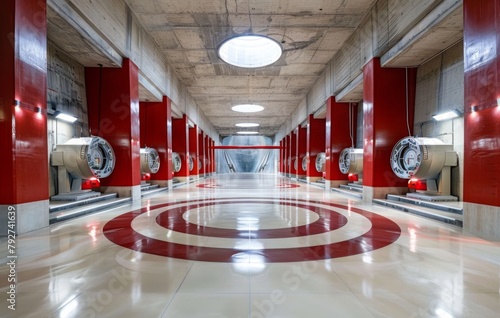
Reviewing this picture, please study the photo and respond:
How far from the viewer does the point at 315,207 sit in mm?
6582

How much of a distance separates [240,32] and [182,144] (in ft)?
26.2

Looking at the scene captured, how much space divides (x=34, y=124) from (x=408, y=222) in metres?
6.82

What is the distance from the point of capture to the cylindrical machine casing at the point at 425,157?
20.8ft

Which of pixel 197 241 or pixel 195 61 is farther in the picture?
pixel 195 61

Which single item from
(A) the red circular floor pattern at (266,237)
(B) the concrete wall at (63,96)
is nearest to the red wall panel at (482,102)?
(A) the red circular floor pattern at (266,237)

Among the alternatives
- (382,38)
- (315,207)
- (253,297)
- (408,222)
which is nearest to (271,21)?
(382,38)

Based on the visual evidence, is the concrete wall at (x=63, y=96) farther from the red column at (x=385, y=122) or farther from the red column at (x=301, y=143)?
the red column at (x=301, y=143)

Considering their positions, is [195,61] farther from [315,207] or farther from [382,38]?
[315,207]

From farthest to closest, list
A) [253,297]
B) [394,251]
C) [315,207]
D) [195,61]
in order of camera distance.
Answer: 1. [195,61]
2. [315,207]
3. [394,251]
4. [253,297]

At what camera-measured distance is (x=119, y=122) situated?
303 inches

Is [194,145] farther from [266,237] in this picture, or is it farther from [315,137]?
[266,237]

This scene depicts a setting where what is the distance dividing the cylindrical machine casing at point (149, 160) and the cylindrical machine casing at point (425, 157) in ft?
30.1

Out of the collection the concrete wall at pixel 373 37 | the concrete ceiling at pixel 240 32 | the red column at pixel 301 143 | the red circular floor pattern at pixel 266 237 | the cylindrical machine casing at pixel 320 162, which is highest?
Answer: the concrete ceiling at pixel 240 32

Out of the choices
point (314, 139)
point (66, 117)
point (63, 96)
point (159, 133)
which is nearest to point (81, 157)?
point (66, 117)
